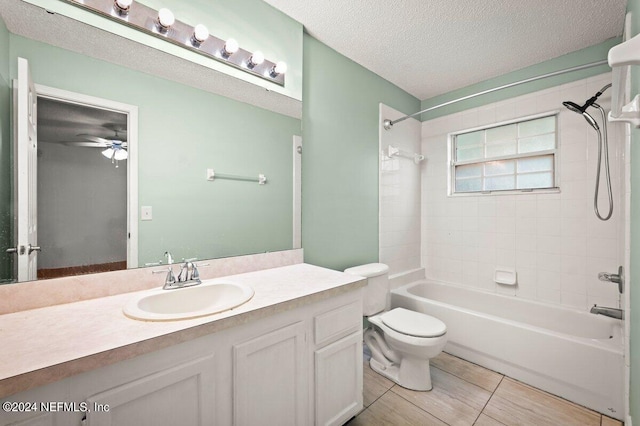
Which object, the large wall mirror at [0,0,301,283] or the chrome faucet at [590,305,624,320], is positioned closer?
the large wall mirror at [0,0,301,283]

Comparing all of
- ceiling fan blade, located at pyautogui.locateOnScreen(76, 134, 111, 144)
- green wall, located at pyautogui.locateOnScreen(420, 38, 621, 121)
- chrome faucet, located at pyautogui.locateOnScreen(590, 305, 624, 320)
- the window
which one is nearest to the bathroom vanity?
ceiling fan blade, located at pyautogui.locateOnScreen(76, 134, 111, 144)

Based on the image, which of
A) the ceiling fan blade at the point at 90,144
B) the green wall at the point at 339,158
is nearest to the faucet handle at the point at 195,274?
the ceiling fan blade at the point at 90,144

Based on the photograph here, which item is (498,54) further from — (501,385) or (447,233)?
(501,385)

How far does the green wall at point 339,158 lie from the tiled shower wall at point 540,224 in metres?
0.90

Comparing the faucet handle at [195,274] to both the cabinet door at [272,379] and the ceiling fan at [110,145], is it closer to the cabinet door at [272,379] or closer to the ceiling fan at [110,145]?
the cabinet door at [272,379]

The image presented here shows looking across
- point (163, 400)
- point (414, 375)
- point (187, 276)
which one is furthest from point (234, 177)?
point (414, 375)

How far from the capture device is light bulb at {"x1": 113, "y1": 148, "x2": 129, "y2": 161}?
120 centimetres

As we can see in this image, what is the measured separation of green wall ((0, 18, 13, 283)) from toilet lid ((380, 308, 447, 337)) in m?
1.98

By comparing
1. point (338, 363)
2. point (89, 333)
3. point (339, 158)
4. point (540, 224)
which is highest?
point (339, 158)

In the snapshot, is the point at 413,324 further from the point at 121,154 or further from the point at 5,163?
the point at 5,163

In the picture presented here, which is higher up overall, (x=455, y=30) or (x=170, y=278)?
(x=455, y=30)

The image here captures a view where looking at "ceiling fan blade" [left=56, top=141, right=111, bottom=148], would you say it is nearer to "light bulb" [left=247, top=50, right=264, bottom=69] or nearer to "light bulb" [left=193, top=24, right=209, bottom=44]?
"light bulb" [left=193, top=24, right=209, bottom=44]

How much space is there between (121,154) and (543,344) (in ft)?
8.91

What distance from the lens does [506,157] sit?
2.58m
